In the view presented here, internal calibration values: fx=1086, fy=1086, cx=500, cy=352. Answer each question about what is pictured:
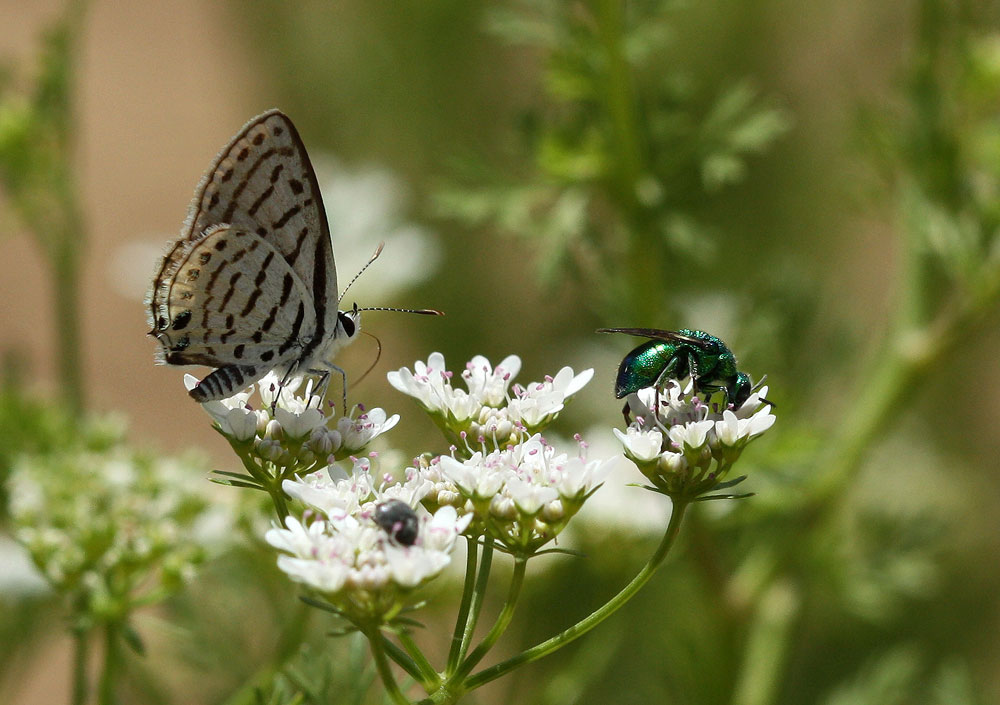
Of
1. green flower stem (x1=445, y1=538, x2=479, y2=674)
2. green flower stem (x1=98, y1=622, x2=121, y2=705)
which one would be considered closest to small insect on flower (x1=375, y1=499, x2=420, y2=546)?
green flower stem (x1=445, y1=538, x2=479, y2=674)

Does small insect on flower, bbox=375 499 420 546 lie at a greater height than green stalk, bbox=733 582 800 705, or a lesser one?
lesser

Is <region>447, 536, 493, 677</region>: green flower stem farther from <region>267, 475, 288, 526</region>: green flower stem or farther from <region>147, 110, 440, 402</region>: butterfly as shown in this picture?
<region>147, 110, 440, 402</region>: butterfly

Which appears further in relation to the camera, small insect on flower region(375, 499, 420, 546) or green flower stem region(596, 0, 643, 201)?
green flower stem region(596, 0, 643, 201)

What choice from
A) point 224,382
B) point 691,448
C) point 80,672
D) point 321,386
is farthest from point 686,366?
point 80,672

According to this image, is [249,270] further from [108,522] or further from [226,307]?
[108,522]

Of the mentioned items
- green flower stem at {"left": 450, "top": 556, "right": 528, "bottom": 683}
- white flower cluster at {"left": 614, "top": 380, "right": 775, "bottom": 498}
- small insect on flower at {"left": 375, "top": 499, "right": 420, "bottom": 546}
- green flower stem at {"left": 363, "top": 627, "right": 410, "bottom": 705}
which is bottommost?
green flower stem at {"left": 363, "top": 627, "right": 410, "bottom": 705}

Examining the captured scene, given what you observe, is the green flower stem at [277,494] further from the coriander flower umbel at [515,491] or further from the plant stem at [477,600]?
the plant stem at [477,600]
